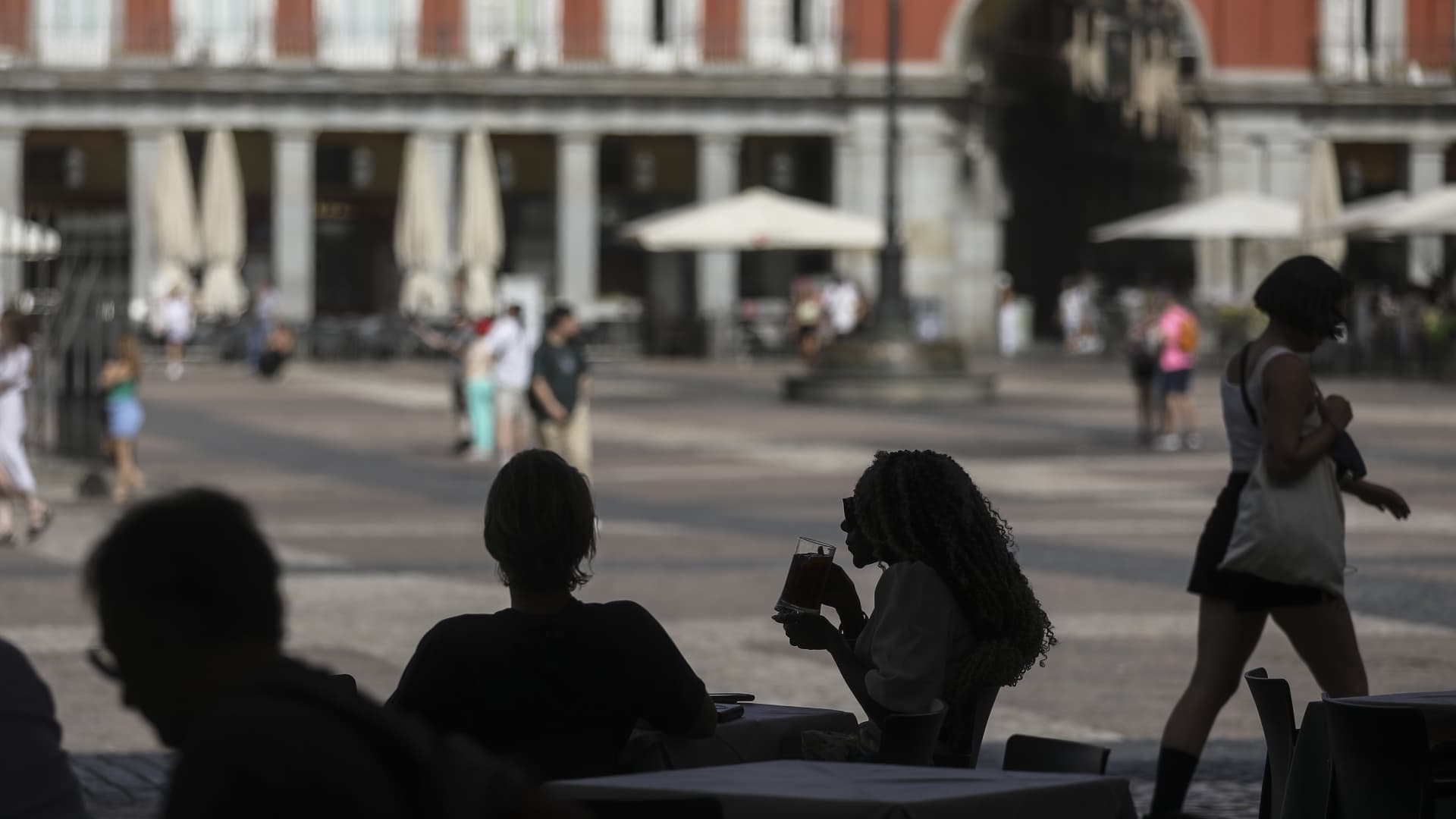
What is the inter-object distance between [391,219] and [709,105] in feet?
27.2

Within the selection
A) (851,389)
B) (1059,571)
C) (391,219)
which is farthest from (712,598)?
(391,219)

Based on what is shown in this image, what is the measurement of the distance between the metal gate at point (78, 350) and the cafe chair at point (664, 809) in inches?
657

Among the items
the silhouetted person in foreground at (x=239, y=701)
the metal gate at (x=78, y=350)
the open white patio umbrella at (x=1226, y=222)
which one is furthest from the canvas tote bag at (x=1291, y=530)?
the open white patio umbrella at (x=1226, y=222)

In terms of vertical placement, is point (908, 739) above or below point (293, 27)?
below

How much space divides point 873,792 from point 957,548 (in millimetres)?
1289

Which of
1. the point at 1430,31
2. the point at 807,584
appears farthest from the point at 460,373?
the point at 1430,31

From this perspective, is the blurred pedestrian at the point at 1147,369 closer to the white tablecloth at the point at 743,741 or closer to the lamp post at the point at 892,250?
the lamp post at the point at 892,250

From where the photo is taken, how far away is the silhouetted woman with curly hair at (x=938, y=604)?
5023 mm

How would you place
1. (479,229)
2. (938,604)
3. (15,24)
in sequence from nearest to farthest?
(938,604), (479,229), (15,24)

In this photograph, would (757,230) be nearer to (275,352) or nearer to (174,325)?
(275,352)

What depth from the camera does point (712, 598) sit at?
1202 centimetres

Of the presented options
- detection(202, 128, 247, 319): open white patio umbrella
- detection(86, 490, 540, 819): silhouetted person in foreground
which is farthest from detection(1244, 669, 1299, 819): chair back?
detection(202, 128, 247, 319): open white patio umbrella

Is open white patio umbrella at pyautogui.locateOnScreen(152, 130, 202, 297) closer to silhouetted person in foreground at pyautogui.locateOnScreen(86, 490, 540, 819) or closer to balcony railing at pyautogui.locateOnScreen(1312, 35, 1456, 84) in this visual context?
balcony railing at pyautogui.locateOnScreen(1312, 35, 1456, 84)

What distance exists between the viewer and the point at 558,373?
692 inches
